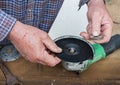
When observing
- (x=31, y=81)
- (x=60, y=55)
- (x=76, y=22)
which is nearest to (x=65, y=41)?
(x=60, y=55)

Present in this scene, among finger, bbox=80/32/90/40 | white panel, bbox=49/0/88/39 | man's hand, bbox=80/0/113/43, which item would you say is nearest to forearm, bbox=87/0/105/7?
man's hand, bbox=80/0/113/43

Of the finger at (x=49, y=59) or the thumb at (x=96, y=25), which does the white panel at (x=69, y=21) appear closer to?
the thumb at (x=96, y=25)

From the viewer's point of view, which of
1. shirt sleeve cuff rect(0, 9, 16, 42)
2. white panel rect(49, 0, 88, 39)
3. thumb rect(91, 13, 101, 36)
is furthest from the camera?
white panel rect(49, 0, 88, 39)

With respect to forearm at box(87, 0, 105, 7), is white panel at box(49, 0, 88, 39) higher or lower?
lower

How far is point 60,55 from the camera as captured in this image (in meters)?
0.91

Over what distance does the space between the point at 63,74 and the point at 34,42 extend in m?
0.25

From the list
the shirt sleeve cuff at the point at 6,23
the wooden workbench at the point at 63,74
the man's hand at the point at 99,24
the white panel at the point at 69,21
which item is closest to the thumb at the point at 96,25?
the man's hand at the point at 99,24

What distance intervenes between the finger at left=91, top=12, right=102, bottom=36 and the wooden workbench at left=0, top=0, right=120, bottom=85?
0.55ft

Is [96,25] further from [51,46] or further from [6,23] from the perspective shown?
[6,23]

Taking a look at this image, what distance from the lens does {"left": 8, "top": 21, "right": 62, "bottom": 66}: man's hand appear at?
0.88 m

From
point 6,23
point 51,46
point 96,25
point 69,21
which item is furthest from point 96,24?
point 69,21

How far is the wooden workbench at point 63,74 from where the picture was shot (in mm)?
1044

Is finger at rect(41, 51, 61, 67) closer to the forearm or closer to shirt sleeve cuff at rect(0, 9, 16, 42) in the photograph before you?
shirt sleeve cuff at rect(0, 9, 16, 42)

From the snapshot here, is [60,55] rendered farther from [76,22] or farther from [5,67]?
[76,22]
